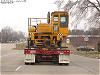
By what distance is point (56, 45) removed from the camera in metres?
27.0

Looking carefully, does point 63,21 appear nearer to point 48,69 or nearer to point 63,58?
point 63,58

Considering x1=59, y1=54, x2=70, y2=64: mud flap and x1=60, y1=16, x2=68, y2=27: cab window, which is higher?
x1=60, y1=16, x2=68, y2=27: cab window

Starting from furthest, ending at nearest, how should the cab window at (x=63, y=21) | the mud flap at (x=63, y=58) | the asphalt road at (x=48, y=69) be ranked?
1. the cab window at (x=63, y=21)
2. the mud flap at (x=63, y=58)
3. the asphalt road at (x=48, y=69)

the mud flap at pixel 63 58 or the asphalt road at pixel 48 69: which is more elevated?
the mud flap at pixel 63 58

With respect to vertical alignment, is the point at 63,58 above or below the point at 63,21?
below

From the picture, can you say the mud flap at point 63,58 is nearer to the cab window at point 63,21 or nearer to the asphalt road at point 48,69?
the asphalt road at point 48,69

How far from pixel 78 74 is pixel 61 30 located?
10.3 metres

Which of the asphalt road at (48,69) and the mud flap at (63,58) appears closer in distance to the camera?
the asphalt road at (48,69)

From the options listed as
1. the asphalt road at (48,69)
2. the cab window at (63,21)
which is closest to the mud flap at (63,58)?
the asphalt road at (48,69)

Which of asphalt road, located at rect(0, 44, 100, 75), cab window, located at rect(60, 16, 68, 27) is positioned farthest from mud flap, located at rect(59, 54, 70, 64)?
cab window, located at rect(60, 16, 68, 27)

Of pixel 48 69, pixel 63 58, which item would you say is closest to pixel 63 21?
pixel 63 58

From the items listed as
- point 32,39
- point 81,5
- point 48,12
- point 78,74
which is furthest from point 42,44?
point 81,5

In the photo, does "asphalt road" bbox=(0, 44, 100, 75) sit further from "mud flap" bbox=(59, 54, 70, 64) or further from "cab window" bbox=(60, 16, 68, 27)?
"cab window" bbox=(60, 16, 68, 27)

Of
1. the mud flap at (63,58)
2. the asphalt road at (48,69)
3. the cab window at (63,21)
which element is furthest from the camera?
the cab window at (63,21)
